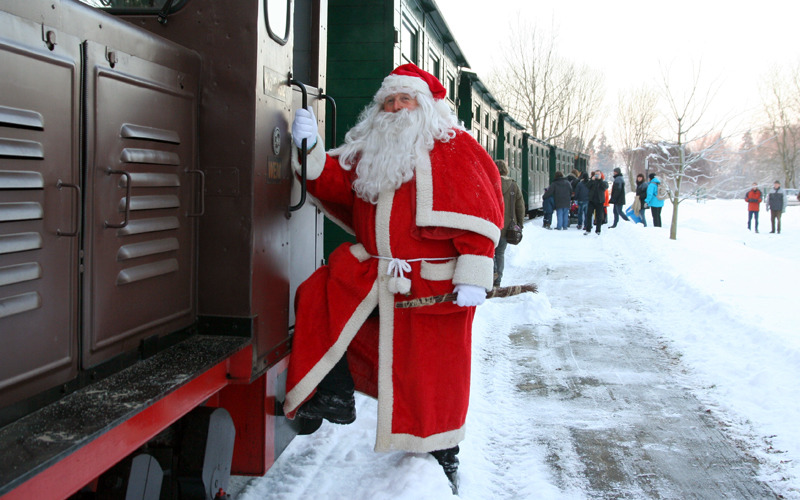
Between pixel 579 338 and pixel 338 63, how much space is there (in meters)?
3.68

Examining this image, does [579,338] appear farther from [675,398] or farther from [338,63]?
[338,63]

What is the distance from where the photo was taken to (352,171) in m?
3.17

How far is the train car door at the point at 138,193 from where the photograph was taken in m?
1.86

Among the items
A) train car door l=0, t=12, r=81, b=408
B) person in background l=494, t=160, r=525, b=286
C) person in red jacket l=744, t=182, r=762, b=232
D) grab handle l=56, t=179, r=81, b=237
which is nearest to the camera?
train car door l=0, t=12, r=81, b=408

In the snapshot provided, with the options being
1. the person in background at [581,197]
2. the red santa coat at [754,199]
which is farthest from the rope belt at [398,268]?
the red santa coat at [754,199]

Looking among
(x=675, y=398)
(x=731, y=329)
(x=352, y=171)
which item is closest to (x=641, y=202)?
(x=731, y=329)

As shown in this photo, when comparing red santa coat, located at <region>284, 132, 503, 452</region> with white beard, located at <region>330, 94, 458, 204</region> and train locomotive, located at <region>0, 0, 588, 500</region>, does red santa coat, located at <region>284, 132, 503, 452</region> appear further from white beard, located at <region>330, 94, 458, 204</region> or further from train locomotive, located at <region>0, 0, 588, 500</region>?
train locomotive, located at <region>0, 0, 588, 500</region>

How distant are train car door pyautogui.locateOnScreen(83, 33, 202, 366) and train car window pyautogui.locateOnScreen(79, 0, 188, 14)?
0.23 m

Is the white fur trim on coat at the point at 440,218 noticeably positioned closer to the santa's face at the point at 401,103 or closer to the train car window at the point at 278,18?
the santa's face at the point at 401,103

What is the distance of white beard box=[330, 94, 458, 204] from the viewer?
2.97 m

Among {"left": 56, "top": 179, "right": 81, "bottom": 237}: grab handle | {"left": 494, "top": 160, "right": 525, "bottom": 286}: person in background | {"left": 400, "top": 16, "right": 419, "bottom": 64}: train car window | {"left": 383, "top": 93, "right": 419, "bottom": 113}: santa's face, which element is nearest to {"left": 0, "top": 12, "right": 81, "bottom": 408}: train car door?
{"left": 56, "top": 179, "right": 81, "bottom": 237}: grab handle

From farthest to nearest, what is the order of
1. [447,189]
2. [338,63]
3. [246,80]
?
[338,63] → [447,189] → [246,80]

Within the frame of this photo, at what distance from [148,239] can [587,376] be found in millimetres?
3843

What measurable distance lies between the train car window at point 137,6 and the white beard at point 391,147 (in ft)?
3.30
